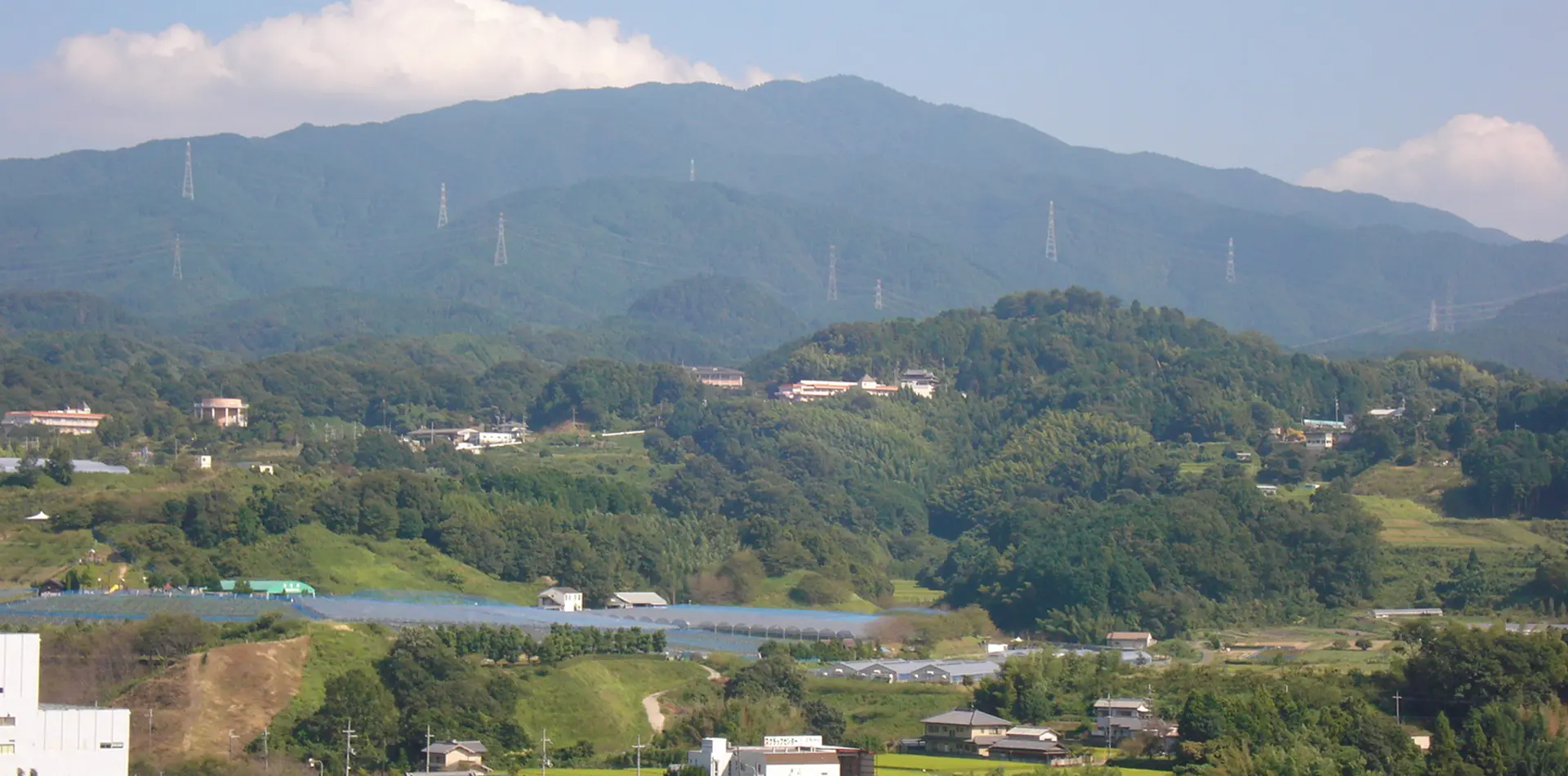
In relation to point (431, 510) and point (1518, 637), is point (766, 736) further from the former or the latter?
point (431, 510)

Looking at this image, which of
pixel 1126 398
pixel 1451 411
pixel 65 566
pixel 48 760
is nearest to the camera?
pixel 48 760

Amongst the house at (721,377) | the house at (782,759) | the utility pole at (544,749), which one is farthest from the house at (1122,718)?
the house at (721,377)

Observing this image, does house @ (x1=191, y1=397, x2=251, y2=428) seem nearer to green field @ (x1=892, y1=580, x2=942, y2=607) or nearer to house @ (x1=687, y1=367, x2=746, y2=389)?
house @ (x1=687, y1=367, x2=746, y2=389)

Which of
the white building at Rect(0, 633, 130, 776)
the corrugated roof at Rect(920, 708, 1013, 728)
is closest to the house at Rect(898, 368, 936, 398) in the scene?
the corrugated roof at Rect(920, 708, 1013, 728)

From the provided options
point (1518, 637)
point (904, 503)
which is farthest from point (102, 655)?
point (904, 503)

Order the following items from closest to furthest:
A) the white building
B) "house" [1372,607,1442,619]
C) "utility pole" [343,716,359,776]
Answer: the white building → "utility pole" [343,716,359,776] → "house" [1372,607,1442,619]

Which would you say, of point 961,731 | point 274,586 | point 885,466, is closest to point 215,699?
point 961,731

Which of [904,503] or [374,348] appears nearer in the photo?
[904,503]
